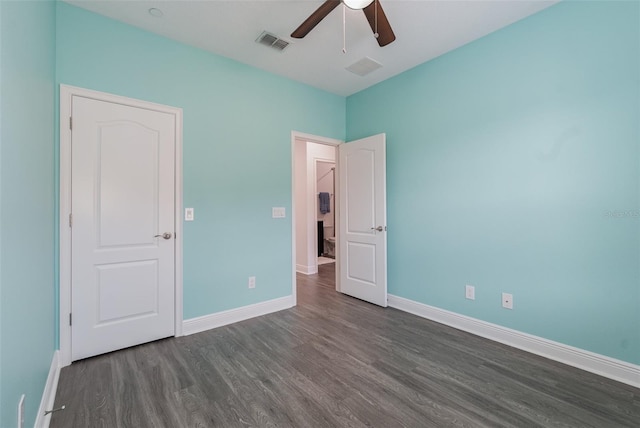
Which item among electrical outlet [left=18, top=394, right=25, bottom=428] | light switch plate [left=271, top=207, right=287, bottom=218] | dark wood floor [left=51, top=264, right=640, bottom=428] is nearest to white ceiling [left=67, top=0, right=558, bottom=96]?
light switch plate [left=271, top=207, right=287, bottom=218]

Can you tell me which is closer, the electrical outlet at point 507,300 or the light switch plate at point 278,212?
the electrical outlet at point 507,300

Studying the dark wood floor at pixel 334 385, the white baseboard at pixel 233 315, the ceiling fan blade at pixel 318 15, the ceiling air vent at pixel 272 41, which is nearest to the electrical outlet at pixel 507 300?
the dark wood floor at pixel 334 385

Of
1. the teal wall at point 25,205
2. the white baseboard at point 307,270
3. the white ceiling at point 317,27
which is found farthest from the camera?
the white baseboard at point 307,270

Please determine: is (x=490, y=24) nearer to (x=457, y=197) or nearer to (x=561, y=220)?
(x=457, y=197)

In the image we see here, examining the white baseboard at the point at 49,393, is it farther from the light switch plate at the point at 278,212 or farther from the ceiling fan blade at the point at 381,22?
the ceiling fan blade at the point at 381,22

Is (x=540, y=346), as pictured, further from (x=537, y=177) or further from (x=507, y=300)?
(x=537, y=177)

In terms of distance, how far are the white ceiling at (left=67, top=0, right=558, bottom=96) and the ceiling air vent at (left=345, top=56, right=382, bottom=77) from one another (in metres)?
0.05

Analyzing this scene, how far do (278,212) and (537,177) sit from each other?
2.53m

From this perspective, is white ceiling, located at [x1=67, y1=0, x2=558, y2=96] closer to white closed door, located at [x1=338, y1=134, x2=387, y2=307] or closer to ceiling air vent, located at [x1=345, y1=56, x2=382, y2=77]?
ceiling air vent, located at [x1=345, y1=56, x2=382, y2=77]

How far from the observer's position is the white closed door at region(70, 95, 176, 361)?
7.26 feet

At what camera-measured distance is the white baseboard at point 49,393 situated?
1504mm

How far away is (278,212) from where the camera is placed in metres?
3.35

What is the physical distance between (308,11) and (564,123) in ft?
7.18

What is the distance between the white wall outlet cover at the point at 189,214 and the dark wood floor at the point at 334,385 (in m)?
1.12
